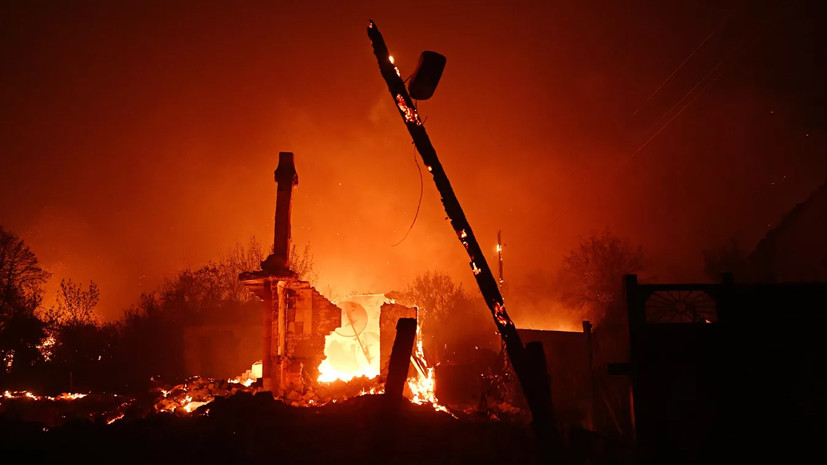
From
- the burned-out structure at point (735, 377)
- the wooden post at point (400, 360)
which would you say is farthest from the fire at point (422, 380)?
the wooden post at point (400, 360)

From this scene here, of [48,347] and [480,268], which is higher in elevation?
[480,268]

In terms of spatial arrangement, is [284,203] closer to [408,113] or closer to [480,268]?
[408,113]

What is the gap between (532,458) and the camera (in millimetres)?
7020

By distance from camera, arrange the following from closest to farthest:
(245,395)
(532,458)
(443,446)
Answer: (532,458)
(443,446)
(245,395)

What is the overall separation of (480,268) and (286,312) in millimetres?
12656

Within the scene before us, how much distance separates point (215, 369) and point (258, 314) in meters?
6.76

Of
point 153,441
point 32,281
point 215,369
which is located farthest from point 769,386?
point 32,281

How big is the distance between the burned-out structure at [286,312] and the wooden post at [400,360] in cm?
1198

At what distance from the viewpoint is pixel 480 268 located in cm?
831

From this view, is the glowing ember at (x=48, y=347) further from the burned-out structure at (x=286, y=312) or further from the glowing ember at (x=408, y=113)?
the glowing ember at (x=408, y=113)

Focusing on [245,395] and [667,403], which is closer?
[667,403]

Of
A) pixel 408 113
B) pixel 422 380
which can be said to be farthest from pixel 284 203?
pixel 408 113

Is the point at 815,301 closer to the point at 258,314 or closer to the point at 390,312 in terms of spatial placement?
the point at 390,312

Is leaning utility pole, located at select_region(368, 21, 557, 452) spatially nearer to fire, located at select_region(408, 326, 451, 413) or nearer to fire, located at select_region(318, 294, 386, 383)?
fire, located at select_region(408, 326, 451, 413)
